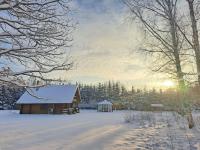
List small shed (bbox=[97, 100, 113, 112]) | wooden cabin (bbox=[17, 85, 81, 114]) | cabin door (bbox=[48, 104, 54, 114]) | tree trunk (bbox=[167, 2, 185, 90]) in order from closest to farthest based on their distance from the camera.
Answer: tree trunk (bbox=[167, 2, 185, 90]) → wooden cabin (bbox=[17, 85, 81, 114]) → cabin door (bbox=[48, 104, 54, 114]) → small shed (bbox=[97, 100, 113, 112])

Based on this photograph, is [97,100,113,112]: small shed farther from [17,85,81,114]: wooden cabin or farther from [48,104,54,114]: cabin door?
[48,104,54,114]: cabin door

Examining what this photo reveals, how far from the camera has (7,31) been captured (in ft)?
22.7

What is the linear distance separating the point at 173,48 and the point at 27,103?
41018 millimetres

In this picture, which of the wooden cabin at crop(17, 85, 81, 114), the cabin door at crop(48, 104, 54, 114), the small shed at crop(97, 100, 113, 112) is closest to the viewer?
the wooden cabin at crop(17, 85, 81, 114)

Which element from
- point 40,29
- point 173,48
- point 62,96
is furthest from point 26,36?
point 62,96

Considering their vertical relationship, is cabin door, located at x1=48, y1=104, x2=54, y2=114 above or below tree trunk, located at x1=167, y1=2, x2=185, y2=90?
below

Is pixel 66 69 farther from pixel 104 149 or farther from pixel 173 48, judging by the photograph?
pixel 173 48

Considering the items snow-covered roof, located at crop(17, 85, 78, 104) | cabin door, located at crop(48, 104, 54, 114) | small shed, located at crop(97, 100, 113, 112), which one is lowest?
cabin door, located at crop(48, 104, 54, 114)

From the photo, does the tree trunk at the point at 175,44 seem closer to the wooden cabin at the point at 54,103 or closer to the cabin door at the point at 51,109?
the wooden cabin at the point at 54,103

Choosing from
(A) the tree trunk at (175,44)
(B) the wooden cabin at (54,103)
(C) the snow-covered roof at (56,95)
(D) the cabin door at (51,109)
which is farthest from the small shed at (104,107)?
(A) the tree trunk at (175,44)

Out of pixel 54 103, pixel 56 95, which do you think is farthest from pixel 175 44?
pixel 56 95

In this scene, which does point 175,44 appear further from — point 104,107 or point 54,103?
point 104,107

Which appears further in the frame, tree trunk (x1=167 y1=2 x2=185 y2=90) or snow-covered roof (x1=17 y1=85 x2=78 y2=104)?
snow-covered roof (x1=17 y1=85 x2=78 y2=104)

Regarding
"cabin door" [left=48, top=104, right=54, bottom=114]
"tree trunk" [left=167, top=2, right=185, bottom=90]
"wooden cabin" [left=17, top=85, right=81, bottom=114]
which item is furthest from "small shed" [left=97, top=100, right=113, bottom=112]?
"tree trunk" [left=167, top=2, right=185, bottom=90]
